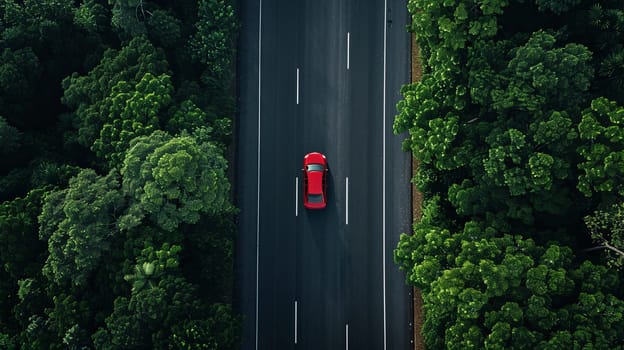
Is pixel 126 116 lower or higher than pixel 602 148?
higher

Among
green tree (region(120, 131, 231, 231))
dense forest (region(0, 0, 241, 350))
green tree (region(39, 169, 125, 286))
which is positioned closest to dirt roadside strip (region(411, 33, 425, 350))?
dense forest (region(0, 0, 241, 350))

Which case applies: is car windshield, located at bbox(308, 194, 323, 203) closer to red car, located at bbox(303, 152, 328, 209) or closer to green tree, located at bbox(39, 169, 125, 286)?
red car, located at bbox(303, 152, 328, 209)

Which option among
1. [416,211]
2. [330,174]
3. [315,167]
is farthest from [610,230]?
[315,167]

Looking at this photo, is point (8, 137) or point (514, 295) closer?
point (514, 295)

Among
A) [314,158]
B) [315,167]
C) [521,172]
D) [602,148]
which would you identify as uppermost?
[314,158]

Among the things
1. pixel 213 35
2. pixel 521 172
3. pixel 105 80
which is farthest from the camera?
pixel 213 35

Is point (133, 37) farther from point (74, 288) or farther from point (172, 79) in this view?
point (74, 288)

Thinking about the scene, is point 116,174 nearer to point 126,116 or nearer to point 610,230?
point 126,116
